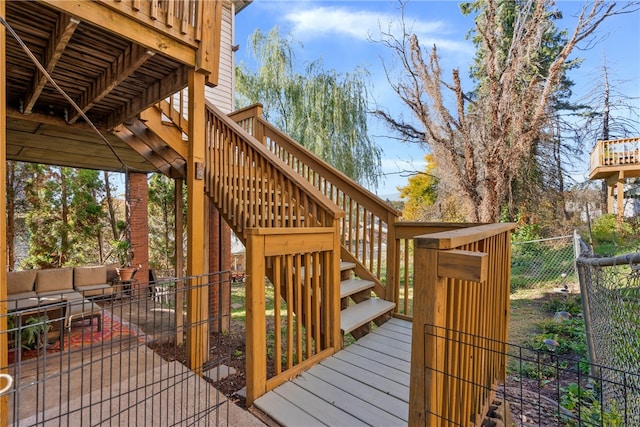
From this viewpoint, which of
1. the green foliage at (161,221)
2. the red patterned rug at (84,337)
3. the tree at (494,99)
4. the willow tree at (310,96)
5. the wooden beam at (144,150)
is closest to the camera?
the red patterned rug at (84,337)

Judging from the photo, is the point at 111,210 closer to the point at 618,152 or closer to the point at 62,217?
the point at 62,217

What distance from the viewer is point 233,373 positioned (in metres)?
3.08

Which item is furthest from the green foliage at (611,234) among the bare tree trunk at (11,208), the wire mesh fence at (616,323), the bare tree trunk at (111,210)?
the bare tree trunk at (11,208)

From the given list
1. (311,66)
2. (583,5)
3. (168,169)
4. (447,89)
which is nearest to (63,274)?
(168,169)

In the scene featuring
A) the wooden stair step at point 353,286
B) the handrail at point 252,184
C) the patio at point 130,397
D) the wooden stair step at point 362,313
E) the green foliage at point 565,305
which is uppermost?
the handrail at point 252,184

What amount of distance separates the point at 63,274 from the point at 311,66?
27.1 feet

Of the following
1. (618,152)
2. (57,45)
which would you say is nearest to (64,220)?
(57,45)

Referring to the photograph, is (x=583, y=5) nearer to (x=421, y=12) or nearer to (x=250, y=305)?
(x=421, y=12)

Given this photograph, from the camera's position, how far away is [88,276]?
5.93 meters

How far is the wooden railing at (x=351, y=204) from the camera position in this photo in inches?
136

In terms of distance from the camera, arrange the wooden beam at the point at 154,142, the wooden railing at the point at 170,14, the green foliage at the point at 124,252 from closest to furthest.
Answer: the wooden railing at the point at 170,14, the wooden beam at the point at 154,142, the green foliage at the point at 124,252

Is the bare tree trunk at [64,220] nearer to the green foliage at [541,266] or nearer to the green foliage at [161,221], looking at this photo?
the green foliage at [161,221]

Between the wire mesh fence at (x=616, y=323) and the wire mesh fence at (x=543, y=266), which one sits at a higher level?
the wire mesh fence at (x=616, y=323)

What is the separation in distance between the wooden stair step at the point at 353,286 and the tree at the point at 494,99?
17.4 feet
